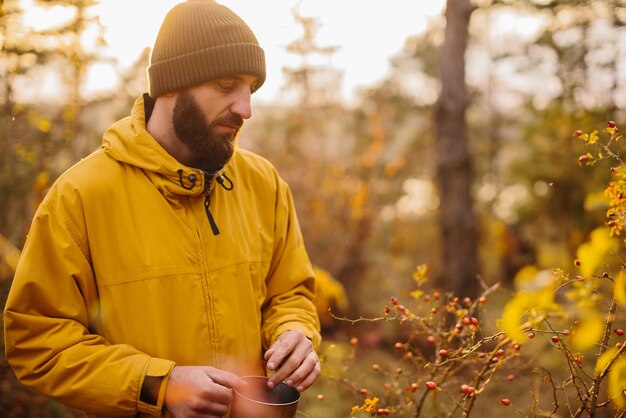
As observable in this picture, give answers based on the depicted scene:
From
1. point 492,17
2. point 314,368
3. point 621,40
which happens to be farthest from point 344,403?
point 492,17

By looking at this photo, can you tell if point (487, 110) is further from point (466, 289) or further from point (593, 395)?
point (593, 395)

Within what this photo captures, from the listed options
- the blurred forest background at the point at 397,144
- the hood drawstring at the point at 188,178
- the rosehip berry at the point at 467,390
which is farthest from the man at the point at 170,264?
the blurred forest background at the point at 397,144

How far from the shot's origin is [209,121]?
7.08 ft

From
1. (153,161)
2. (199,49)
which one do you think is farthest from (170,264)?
(199,49)

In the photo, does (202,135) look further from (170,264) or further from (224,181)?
(170,264)

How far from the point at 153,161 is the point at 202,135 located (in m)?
0.21

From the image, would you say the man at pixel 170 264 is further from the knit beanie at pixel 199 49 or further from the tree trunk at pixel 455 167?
the tree trunk at pixel 455 167

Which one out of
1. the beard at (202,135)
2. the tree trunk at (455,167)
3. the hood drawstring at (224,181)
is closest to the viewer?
the beard at (202,135)

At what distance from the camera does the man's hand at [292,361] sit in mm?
2008

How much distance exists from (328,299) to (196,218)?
4.89 metres

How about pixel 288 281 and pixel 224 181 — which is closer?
pixel 224 181

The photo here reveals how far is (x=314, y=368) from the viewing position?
2107 mm

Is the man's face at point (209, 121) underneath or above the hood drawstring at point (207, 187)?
above

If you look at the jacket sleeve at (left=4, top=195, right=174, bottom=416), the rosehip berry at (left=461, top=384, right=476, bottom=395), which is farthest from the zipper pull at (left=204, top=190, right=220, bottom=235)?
the rosehip berry at (left=461, top=384, right=476, bottom=395)
